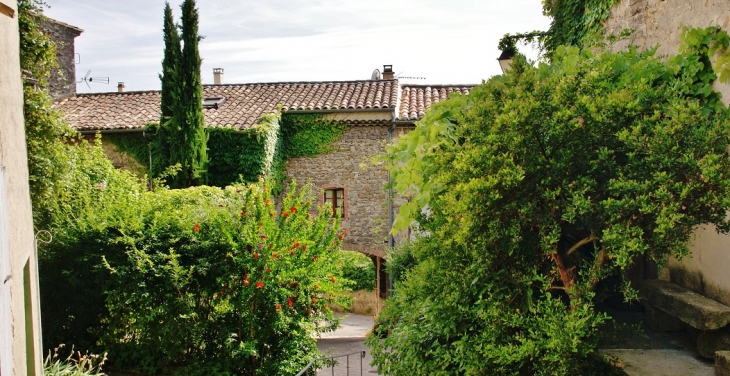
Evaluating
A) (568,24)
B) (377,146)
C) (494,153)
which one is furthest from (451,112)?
(377,146)

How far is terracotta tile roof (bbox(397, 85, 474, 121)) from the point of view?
18094 millimetres

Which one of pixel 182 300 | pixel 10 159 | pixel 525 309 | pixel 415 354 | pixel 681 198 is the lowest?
pixel 182 300

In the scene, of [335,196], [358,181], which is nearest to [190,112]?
[335,196]

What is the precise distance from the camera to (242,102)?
19391mm

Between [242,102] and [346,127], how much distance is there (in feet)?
11.4

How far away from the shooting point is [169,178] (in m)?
17.2

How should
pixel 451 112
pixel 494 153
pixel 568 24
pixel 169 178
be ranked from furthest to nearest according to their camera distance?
pixel 169 178 → pixel 568 24 → pixel 451 112 → pixel 494 153

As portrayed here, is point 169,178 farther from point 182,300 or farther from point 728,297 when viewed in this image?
point 728,297

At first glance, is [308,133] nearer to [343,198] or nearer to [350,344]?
[343,198]

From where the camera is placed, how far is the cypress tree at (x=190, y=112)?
16828 mm

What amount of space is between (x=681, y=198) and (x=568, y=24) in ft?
13.9

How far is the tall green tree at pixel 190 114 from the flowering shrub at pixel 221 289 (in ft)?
21.1

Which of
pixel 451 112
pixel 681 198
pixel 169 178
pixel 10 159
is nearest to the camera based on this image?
pixel 10 159

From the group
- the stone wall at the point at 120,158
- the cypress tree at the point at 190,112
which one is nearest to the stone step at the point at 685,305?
the cypress tree at the point at 190,112
